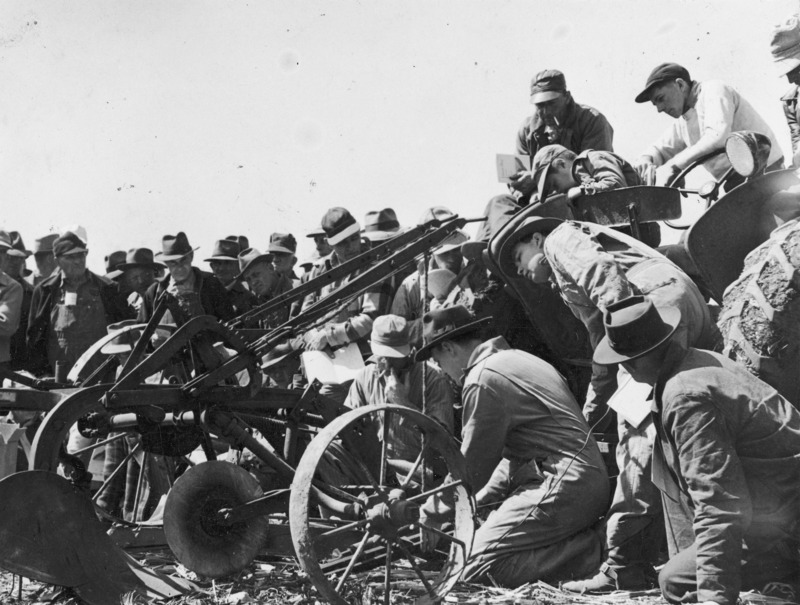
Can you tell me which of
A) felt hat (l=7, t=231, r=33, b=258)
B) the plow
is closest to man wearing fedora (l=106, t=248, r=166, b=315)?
felt hat (l=7, t=231, r=33, b=258)

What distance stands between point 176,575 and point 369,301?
2.88m

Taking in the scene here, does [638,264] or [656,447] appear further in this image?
[638,264]

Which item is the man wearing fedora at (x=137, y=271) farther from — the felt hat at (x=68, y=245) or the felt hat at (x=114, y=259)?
the felt hat at (x=114, y=259)

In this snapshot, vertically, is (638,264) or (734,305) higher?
(638,264)

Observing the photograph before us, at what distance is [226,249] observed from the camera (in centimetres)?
990

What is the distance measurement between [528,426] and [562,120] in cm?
269

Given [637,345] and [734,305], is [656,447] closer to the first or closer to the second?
[637,345]

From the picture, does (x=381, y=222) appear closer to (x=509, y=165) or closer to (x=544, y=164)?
(x=509, y=165)

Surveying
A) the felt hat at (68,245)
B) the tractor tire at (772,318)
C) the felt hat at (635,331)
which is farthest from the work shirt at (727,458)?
the felt hat at (68,245)

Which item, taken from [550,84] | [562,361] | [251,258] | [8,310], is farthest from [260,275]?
[562,361]

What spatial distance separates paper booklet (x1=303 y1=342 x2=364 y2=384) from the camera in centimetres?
733

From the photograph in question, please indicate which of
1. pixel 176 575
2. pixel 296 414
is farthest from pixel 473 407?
pixel 176 575

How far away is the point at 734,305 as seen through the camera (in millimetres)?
5172

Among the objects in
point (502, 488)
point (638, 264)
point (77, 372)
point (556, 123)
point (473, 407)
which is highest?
point (556, 123)
